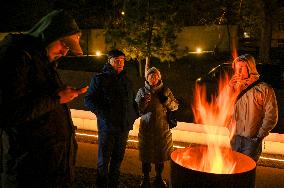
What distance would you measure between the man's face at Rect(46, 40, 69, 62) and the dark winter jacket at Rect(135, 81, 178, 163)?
3060mm

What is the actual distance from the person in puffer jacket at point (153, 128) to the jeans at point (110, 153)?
46 cm

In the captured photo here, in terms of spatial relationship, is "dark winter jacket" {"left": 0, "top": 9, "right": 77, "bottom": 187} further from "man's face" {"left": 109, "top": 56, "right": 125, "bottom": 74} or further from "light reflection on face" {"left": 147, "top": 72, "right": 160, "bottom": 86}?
"light reflection on face" {"left": 147, "top": 72, "right": 160, "bottom": 86}

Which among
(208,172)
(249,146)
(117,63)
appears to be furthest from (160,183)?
(208,172)

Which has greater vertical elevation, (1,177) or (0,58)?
(0,58)

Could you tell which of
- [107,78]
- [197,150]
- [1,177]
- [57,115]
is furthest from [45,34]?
[107,78]

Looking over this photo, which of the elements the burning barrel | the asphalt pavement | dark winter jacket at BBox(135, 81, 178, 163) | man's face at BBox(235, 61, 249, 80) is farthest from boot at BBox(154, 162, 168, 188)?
man's face at BBox(235, 61, 249, 80)

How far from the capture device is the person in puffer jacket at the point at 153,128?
6250 millimetres

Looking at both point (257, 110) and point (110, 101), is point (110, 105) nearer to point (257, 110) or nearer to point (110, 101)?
point (110, 101)

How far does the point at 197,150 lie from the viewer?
4.66 meters

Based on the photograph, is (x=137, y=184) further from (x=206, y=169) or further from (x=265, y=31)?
(x=265, y=31)

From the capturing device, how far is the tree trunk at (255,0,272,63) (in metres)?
22.4

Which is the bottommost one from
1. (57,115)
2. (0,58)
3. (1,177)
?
(1,177)

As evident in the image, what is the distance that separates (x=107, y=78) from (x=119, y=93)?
0.27 metres

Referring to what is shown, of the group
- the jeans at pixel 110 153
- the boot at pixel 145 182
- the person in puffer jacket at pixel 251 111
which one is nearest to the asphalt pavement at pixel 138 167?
the boot at pixel 145 182
